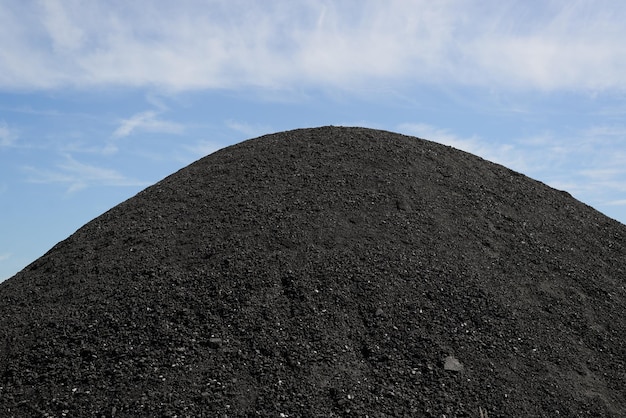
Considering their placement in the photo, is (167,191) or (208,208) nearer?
(208,208)

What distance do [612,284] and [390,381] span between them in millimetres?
5288

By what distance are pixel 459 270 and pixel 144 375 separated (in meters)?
4.82

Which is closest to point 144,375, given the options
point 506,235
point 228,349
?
point 228,349

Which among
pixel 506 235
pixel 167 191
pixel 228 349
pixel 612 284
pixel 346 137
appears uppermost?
pixel 346 137

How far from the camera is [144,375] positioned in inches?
301

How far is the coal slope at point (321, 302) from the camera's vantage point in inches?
299

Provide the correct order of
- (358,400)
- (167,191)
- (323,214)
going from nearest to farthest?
1. (358,400)
2. (323,214)
3. (167,191)

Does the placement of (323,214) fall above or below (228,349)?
above

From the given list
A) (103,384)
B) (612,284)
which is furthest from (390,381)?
(612,284)

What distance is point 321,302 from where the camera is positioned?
28.5 feet

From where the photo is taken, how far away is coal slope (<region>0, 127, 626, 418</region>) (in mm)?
7605

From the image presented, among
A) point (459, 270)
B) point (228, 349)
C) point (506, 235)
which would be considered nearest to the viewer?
point (228, 349)

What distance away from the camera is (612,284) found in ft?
35.8

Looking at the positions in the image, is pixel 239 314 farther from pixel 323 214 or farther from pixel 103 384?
pixel 323 214
